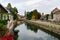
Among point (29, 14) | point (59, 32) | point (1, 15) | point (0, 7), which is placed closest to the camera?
point (59, 32)

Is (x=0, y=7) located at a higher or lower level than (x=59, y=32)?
higher

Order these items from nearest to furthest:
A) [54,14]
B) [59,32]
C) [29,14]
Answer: [59,32] < [54,14] < [29,14]

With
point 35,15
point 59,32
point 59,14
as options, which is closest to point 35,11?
point 35,15

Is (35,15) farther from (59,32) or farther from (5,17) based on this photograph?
(59,32)

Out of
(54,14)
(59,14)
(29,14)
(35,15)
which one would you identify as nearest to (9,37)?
(59,14)

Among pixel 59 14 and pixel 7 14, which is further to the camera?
pixel 59 14

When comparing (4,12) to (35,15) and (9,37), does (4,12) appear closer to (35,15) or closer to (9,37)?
(9,37)

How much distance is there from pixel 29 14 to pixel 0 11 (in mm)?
→ 84756

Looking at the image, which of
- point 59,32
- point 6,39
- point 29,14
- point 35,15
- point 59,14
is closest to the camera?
point 6,39

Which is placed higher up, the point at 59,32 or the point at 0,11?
the point at 0,11

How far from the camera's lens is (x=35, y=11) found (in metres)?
123

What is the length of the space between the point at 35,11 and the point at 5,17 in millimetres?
71575

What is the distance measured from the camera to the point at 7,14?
52.5m

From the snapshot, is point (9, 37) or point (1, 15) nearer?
point (9, 37)
